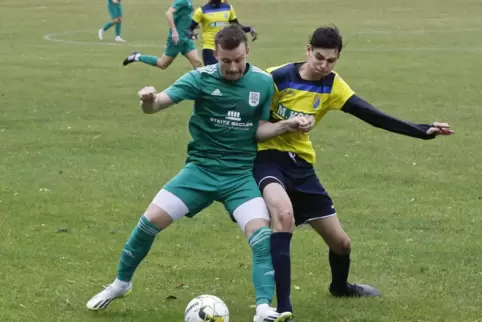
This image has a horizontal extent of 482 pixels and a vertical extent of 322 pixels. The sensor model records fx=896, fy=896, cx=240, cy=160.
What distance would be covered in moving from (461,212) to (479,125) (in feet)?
16.4

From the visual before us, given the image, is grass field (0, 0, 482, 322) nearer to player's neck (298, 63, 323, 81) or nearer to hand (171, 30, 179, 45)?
hand (171, 30, 179, 45)

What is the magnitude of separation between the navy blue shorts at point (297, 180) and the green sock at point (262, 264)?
0.46 meters

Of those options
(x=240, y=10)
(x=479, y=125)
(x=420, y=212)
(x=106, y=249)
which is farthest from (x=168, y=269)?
(x=240, y=10)

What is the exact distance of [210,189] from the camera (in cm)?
585

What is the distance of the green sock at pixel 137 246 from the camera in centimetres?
581

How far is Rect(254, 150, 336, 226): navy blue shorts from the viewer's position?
6.03 meters

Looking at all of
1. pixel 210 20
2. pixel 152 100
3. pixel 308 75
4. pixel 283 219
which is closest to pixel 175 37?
pixel 210 20

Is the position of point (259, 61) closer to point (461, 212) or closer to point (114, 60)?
point (114, 60)

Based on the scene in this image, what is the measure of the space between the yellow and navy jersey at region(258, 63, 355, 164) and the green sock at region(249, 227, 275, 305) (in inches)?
29.1

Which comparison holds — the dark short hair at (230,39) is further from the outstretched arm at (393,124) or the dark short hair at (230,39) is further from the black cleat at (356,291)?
the black cleat at (356,291)

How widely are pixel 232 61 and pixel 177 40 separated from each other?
451 inches

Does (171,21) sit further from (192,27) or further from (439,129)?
(439,129)

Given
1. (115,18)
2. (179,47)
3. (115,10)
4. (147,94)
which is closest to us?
(147,94)

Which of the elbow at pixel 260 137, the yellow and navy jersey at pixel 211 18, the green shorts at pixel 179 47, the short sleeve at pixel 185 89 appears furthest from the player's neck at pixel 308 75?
the green shorts at pixel 179 47
